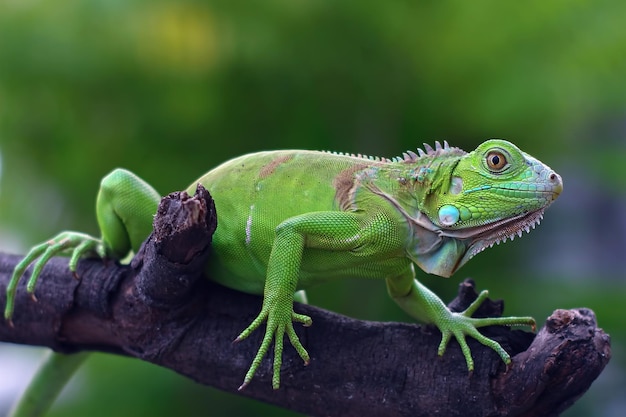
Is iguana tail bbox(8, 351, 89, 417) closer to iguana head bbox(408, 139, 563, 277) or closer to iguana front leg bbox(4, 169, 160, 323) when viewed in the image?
iguana front leg bbox(4, 169, 160, 323)

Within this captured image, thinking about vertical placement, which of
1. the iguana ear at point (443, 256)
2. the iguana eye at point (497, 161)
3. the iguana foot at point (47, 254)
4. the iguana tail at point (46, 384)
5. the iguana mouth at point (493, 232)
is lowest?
the iguana tail at point (46, 384)

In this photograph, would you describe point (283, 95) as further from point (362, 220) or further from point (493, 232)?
point (493, 232)

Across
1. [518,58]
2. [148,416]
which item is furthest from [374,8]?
[148,416]

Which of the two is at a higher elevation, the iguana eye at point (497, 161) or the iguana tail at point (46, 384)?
the iguana eye at point (497, 161)

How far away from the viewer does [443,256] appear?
10.5 ft

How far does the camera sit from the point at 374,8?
6.41m

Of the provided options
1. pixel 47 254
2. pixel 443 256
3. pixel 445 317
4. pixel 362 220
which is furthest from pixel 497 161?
pixel 47 254

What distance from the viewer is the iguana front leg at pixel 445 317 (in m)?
3.07

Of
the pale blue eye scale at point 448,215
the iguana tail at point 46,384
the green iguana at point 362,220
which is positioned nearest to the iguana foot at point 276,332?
the green iguana at point 362,220

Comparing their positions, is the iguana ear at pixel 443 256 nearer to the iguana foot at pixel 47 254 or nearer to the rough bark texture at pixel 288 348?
the rough bark texture at pixel 288 348

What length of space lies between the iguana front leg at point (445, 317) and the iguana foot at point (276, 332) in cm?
64

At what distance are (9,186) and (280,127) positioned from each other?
2982 millimetres

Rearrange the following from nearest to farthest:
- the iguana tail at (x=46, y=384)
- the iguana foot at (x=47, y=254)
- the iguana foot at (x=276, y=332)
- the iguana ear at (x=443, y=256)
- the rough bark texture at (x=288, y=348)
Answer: the rough bark texture at (x=288, y=348)
the iguana foot at (x=276, y=332)
the iguana ear at (x=443, y=256)
the iguana foot at (x=47, y=254)
the iguana tail at (x=46, y=384)

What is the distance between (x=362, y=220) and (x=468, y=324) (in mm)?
682
